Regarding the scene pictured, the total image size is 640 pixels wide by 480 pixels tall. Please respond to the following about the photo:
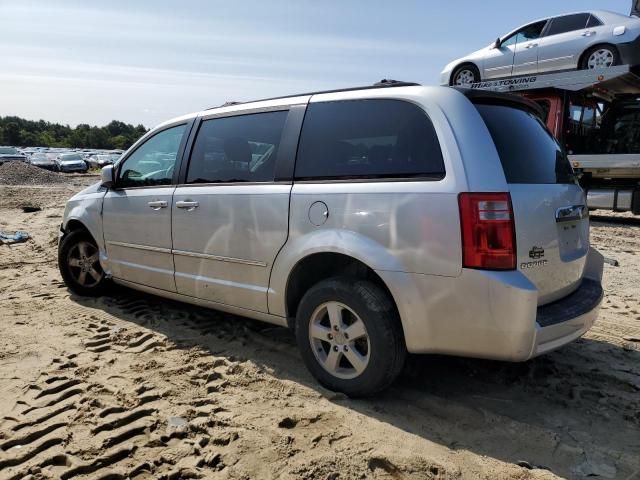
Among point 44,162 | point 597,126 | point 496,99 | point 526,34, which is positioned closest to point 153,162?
point 496,99

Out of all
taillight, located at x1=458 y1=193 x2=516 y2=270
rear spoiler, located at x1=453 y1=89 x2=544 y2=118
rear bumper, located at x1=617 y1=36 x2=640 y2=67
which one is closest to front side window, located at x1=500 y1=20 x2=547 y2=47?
rear bumper, located at x1=617 y1=36 x2=640 y2=67

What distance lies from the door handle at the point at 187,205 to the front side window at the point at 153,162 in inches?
13.7

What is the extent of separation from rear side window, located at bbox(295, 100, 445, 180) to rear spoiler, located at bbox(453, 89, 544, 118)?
31cm

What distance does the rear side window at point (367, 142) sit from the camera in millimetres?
2998

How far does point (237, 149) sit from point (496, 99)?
1875 millimetres

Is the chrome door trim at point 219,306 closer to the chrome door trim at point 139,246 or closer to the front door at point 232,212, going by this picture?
the front door at point 232,212

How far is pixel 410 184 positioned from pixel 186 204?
1939 millimetres

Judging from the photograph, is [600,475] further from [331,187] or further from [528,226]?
[331,187]

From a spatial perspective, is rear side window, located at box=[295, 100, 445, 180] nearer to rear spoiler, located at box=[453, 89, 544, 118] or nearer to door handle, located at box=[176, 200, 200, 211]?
rear spoiler, located at box=[453, 89, 544, 118]

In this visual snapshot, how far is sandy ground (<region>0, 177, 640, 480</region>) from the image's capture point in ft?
8.51

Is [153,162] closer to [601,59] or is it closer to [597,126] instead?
[601,59]

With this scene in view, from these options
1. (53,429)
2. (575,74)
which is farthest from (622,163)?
(53,429)

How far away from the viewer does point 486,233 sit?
2.71 m

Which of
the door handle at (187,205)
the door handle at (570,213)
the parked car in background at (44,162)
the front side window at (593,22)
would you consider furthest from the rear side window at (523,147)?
the parked car in background at (44,162)
